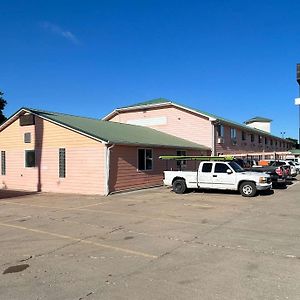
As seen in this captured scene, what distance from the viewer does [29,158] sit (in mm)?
23625

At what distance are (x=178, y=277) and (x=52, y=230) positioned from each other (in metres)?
5.19

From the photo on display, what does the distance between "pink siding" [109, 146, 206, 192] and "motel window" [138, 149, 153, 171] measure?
1.02ft

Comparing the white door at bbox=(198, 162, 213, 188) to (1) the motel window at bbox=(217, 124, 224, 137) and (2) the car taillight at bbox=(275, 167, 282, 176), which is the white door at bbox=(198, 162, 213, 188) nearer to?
(2) the car taillight at bbox=(275, 167, 282, 176)

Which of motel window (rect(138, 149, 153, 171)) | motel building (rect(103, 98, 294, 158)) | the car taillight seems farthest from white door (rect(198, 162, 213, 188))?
motel building (rect(103, 98, 294, 158))

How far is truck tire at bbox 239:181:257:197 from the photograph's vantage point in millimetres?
18062

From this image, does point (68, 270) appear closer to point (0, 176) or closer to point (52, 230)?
point (52, 230)

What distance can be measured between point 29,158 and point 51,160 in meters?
2.21

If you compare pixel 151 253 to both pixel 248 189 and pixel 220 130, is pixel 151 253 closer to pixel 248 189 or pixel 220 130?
pixel 248 189

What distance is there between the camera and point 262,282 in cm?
584

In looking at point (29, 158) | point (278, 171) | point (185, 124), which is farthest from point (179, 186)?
point (185, 124)

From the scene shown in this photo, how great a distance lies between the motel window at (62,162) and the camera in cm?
2158

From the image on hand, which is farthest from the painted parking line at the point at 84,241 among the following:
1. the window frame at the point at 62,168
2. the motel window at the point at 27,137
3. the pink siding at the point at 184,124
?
the pink siding at the point at 184,124

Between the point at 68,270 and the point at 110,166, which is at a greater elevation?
the point at 110,166

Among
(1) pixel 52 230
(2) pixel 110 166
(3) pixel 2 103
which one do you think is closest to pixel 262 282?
(1) pixel 52 230
